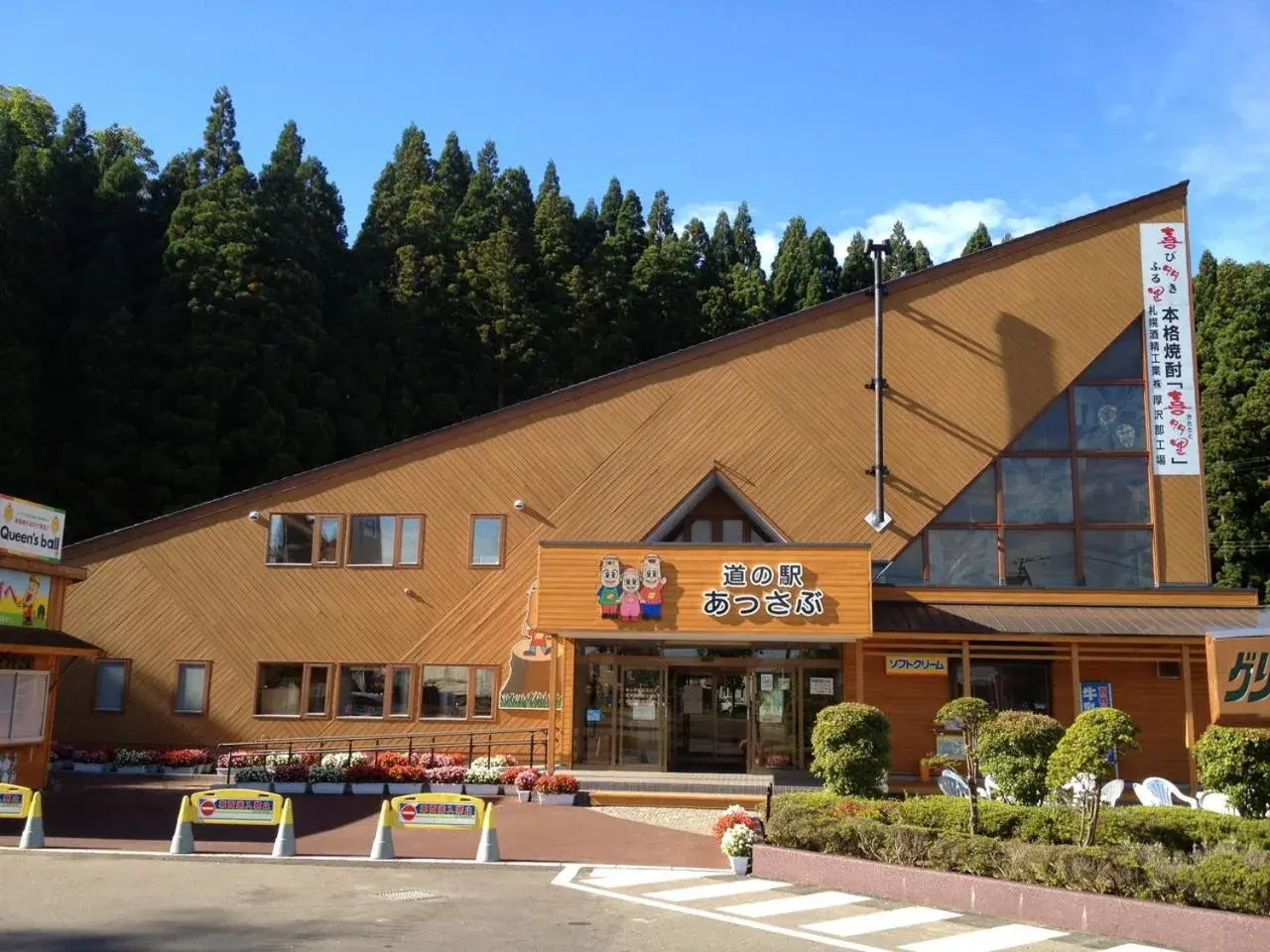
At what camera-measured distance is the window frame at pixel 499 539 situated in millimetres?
23630

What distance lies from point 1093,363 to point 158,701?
2183 cm

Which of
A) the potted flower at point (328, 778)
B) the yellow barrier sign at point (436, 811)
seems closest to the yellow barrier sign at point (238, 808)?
the yellow barrier sign at point (436, 811)

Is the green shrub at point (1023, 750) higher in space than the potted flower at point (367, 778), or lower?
higher

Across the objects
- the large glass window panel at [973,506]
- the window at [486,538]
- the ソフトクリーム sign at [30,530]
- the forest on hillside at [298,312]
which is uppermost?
the forest on hillside at [298,312]

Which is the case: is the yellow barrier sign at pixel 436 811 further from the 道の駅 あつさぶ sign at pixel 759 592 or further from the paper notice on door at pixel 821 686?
the paper notice on door at pixel 821 686

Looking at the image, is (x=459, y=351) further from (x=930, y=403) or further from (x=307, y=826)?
(x=307, y=826)

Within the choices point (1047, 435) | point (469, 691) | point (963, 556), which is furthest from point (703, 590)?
point (1047, 435)

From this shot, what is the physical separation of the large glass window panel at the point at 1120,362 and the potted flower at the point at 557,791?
14227 millimetres

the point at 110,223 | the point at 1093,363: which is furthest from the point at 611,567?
the point at 110,223

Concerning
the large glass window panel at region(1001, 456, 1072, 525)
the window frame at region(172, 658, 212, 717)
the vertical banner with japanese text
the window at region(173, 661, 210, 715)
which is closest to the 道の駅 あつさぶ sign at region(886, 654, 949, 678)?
the large glass window panel at region(1001, 456, 1072, 525)

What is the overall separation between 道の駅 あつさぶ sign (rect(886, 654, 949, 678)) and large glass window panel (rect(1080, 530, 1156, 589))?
12.6ft

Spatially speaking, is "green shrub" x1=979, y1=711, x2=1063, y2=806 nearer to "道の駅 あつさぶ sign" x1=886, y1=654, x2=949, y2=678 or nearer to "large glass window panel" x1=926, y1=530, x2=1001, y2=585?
"道の駅 あつさぶ sign" x1=886, y1=654, x2=949, y2=678

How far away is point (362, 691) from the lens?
23594 millimetres

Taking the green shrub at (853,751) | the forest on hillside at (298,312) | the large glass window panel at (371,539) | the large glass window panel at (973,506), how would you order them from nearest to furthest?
the green shrub at (853,751) < the large glass window panel at (973,506) < the large glass window panel at (371,539) < the forest on hillside at (298,312)
